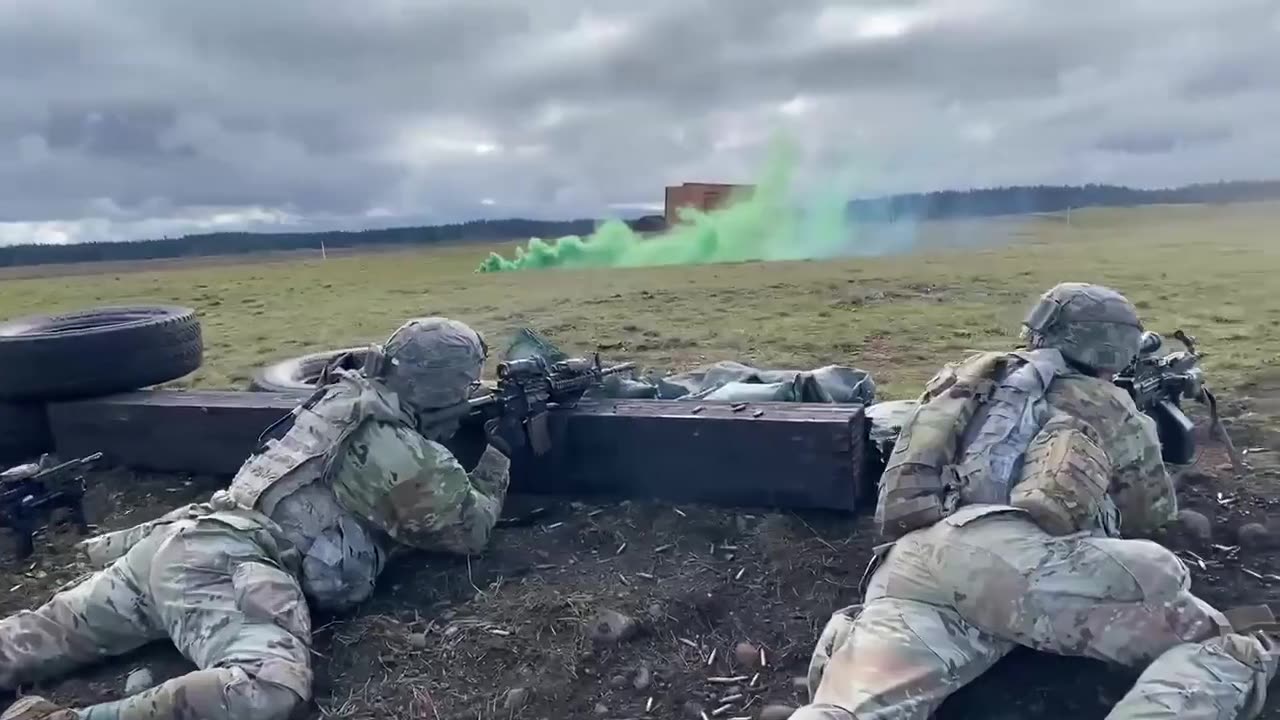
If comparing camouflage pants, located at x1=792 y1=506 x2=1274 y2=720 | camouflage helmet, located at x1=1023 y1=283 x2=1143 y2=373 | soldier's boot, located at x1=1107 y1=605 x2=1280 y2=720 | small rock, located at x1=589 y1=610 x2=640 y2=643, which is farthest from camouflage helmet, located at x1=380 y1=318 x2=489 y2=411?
soldier's boot, located at x1=1107 y1=605 x2=1280 y2=720

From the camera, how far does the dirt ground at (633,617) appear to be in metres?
3.31

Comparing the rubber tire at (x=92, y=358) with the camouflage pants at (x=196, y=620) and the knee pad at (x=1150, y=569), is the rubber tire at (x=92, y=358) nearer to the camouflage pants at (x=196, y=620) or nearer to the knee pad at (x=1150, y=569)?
the camouflage pants at (x=196, y=620)

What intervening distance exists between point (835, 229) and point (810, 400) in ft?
84.0

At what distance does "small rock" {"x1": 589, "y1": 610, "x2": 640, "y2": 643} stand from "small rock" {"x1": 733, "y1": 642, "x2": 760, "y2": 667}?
355 millimetres

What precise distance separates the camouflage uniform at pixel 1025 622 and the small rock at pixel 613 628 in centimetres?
77

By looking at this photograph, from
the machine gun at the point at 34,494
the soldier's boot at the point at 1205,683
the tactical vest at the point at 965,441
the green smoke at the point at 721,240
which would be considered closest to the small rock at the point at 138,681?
the machine gun at the point at 34,494

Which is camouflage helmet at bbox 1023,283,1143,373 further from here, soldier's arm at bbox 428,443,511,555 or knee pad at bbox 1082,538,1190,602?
soldier's arm at bbox 428,443,511,555

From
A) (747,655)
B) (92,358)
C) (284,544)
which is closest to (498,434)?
(284,544)

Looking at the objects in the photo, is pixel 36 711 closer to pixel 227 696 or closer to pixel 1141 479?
pixel 227 696

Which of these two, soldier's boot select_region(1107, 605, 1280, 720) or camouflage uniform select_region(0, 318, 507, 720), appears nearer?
soldier's boot select_region(1107, 605, 1280, 720)

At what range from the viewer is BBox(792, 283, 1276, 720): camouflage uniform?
8.72 feet

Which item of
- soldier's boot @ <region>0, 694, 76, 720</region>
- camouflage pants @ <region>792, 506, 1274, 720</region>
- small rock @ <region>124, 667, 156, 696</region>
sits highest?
camouflage pants @ <region>792, 506, 1274, 720</region>

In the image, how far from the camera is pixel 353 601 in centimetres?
391

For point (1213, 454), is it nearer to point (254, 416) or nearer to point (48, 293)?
point (254, 416)
